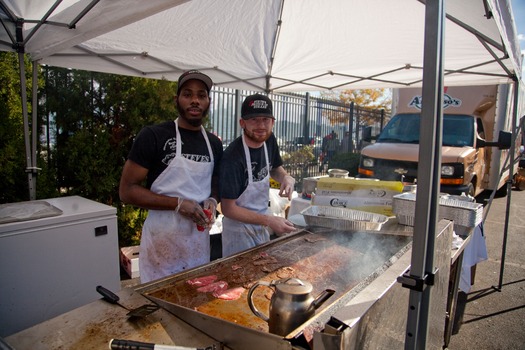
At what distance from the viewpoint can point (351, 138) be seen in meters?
12.6

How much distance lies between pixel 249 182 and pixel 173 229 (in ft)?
2.14

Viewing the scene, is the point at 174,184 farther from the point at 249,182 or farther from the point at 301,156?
the point at 301,156

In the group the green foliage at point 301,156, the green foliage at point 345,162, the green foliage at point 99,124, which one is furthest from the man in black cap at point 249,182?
the green foliage at point 345,162

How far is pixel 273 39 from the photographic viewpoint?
383 centimetres

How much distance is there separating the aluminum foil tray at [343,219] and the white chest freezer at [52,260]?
64.4 inches

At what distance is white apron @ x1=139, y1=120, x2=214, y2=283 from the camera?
226cm

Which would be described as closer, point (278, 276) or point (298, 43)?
point (278, 276)

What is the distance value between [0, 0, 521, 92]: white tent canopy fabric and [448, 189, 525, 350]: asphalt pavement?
219 centimetres

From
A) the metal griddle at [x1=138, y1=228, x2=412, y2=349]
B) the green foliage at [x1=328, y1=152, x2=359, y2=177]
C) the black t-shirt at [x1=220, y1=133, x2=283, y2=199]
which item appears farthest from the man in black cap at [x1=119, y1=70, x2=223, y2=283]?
the green foliage at [x1=328, y1=152, x2=359, y2=177]

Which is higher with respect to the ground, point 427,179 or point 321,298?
point 427,179

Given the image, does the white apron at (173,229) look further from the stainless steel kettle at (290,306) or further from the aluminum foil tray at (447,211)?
the aluminum foil tray at (447,211)

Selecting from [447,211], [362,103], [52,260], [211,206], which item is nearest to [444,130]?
[447,211]

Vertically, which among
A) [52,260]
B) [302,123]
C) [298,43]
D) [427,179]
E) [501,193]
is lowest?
[501,193]

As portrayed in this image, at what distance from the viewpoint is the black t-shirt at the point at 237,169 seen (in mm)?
2354
